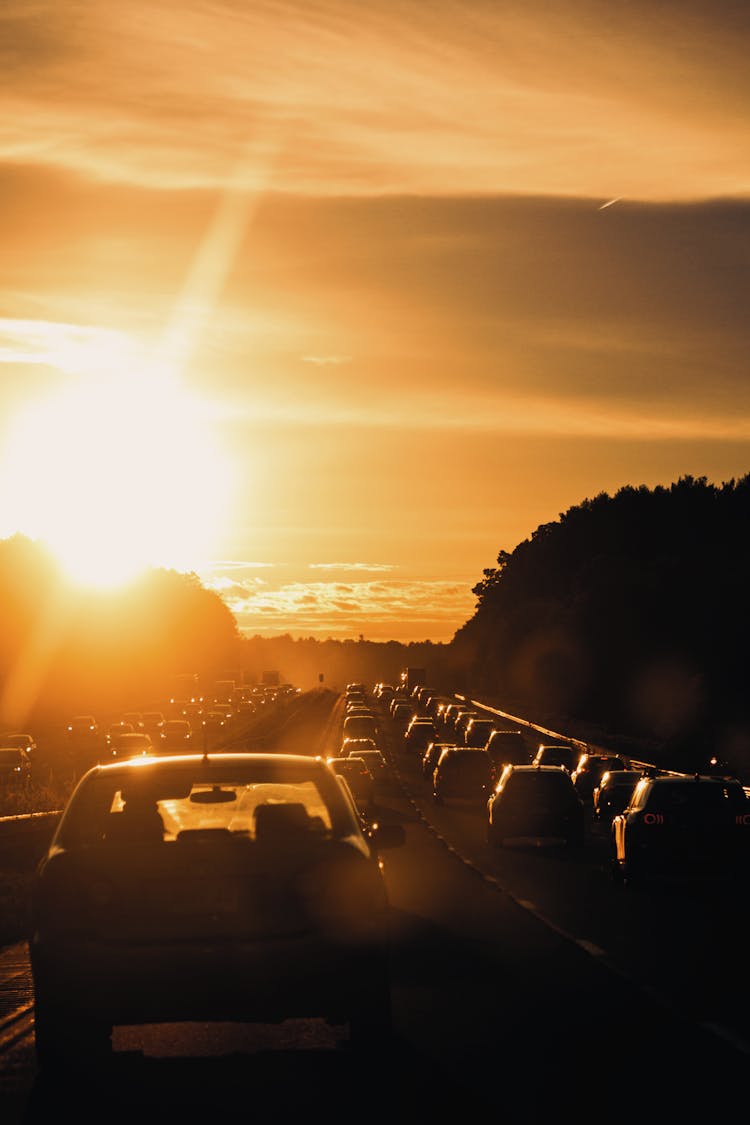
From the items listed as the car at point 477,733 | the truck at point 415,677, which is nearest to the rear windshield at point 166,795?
the car at point 477,733

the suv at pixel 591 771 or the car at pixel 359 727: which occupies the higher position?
the suv at pixel 591 771

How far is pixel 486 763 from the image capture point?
4378cm

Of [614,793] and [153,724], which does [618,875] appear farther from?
[153,724]

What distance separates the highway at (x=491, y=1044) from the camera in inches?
331

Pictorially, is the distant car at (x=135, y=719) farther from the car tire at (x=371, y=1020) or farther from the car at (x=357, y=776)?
the car tire at (x=371, y=1020)

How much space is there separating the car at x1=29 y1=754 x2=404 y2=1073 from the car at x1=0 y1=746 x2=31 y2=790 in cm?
3561

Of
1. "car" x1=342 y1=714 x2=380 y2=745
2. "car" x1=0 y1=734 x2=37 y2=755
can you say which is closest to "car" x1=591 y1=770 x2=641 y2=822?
"car" x1=0 y1=734 x2=37 y2=755

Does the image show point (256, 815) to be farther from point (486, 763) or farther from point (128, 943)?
point (486, 763)

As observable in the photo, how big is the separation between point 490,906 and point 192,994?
10566 mm

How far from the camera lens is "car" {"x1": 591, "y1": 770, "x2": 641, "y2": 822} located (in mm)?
38719

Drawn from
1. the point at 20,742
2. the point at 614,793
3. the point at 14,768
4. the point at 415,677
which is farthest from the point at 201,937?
the point at 415,677

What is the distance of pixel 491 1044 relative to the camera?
397 inches

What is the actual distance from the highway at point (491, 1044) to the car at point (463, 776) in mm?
25241

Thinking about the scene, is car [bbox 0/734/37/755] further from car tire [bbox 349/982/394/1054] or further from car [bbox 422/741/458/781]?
car tire [bbox 349/982/394/1054]
